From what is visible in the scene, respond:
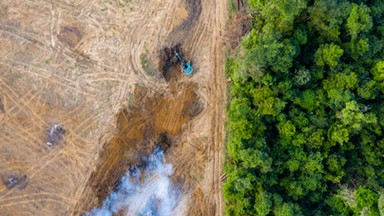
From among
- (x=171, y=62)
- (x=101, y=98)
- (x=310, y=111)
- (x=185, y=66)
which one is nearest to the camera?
(x=310, y=111)

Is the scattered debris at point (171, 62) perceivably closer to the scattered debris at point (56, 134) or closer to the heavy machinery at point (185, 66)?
the heavy machinery at point (185, 66)

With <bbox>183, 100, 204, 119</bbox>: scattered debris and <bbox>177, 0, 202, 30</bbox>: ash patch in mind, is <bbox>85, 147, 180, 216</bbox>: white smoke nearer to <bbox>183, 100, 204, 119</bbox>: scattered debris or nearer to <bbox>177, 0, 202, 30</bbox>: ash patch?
<bbox>183, 100, 204, 119</bbox>: scattered debris

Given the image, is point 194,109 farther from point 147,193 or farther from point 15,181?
point 15,181

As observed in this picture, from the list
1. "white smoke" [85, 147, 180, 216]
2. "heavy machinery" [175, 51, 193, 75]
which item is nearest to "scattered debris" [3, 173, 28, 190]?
"white smoke" [85, 147, 180, 216]

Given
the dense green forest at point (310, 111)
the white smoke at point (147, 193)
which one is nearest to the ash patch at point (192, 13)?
the dense green forest at point (310, 111)

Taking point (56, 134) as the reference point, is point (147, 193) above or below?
below

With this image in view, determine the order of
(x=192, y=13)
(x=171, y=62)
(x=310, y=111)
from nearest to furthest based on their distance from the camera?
(x=310, y=111), (x=171, y=62), (x=192, y=13)

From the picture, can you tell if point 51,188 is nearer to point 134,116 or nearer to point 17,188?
point 17,188

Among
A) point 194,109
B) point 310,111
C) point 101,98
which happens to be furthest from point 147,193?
point 310,111
